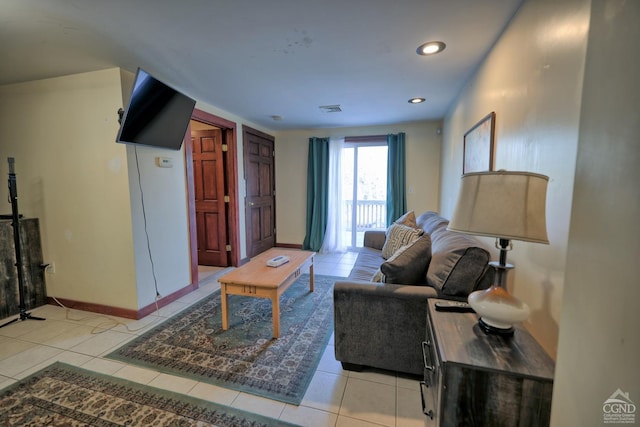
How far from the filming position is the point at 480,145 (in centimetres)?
209

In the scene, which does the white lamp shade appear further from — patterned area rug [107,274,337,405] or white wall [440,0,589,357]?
patterned area rug [107,274,337,405]

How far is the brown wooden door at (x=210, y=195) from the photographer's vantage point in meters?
3.90

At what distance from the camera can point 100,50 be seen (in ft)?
6.37

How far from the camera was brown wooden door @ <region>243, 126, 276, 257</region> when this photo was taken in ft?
14.1

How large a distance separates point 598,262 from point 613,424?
334 mm

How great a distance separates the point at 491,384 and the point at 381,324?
0.77 meters

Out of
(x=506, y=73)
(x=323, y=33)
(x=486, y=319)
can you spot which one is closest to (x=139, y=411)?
(x=486, y=319)

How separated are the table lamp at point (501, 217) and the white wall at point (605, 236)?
0.21 metres

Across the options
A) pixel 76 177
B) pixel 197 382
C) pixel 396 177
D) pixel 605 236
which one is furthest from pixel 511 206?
pixel 396 177

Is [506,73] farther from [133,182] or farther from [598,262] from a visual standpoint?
[133,182]

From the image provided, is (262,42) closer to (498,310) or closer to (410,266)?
(410,266)

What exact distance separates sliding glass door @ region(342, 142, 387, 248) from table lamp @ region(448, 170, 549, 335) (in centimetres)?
355

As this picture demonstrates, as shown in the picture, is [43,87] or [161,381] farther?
[43,87]
